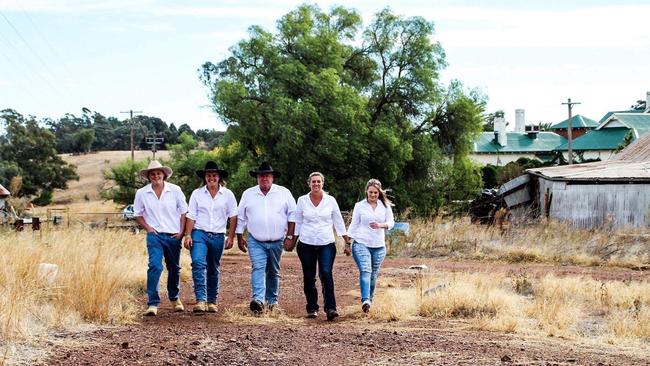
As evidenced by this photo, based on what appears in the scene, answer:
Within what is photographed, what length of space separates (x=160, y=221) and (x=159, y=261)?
1.55 ft

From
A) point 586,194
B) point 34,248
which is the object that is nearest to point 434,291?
point 34,248

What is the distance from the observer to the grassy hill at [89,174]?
3333 inches

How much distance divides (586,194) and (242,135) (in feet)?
57.5

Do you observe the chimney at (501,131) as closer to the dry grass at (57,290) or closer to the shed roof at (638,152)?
the shed roof at (638,152)

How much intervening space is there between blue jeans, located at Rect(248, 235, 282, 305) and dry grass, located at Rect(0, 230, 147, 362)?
147 cm

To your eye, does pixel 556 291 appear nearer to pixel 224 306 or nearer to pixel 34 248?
pixel 224 306

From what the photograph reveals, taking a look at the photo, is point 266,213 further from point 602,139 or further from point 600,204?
point 602,139

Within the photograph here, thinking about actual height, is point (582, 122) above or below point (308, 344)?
above

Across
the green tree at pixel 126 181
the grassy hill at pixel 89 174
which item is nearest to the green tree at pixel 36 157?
the grassy hill at pixel 89 174

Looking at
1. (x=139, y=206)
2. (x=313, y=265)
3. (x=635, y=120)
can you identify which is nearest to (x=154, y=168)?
(x=139, y=206)

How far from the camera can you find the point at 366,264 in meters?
11.0

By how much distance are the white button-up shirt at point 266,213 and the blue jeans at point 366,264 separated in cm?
94

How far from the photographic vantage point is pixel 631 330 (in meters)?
9.73

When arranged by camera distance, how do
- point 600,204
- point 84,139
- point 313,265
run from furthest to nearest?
point 84,139
point 600,204
point 313,265
